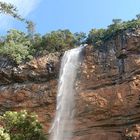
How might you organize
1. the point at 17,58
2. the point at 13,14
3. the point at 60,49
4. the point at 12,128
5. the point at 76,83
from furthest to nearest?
1. the point at 60,49
2. the point at 17,58
3. the point at 76,83
4. the point at 12,128
5. the point at 13,14

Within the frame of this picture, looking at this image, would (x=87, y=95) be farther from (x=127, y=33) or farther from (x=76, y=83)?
(x=127, y=33)

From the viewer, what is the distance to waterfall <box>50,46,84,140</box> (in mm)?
25500

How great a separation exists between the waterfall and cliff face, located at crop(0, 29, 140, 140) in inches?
16.1

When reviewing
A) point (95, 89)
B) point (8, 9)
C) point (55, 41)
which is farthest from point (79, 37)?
point (8, 9)

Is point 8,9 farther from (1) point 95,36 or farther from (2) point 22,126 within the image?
(1) point 95,36

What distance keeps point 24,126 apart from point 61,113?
596 cm

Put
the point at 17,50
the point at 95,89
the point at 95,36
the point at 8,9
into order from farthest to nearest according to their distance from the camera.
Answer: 1. the point at 17,50
2. the point at 95,36
3. the point at 95,89
4. the point at 8,9

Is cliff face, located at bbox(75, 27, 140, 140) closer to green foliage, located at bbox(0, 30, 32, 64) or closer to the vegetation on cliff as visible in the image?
the vegetation on cliff

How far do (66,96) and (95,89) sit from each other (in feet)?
7.44

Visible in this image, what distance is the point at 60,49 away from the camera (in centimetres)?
3206

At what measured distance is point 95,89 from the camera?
84.0 feet

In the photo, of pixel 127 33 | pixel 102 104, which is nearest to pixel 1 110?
pixel 102 104

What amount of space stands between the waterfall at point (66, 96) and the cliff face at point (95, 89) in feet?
1.34

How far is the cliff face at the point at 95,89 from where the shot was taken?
24266 millimetres
